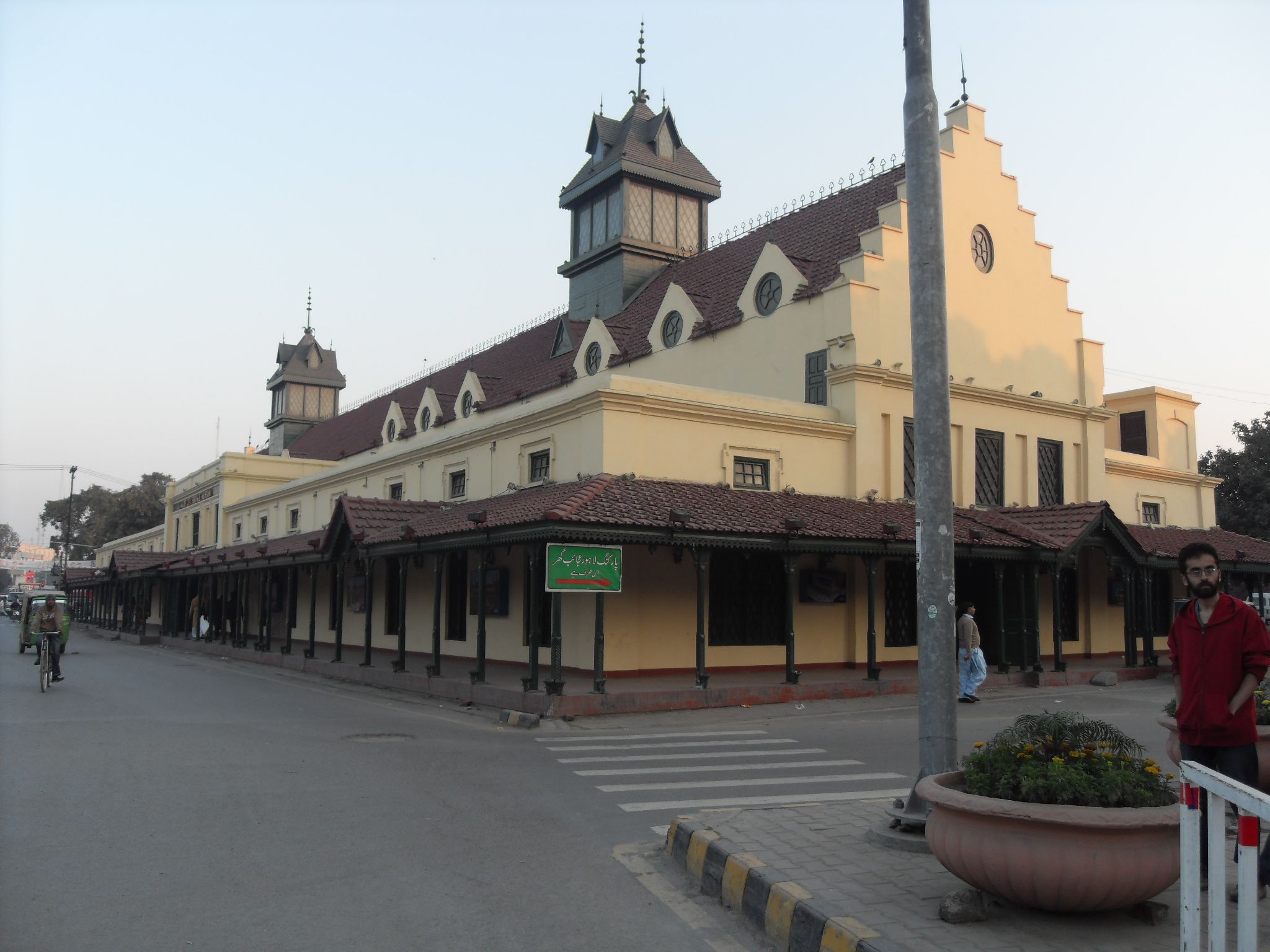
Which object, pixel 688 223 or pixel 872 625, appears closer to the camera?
pixel 872 625

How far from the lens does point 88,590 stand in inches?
2527

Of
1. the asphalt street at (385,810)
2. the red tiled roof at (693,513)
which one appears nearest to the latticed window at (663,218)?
the red tiled roof at (693,513)

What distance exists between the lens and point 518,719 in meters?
14.7

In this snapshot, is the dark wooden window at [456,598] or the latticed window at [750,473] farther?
the dark wooden window at [456,598]

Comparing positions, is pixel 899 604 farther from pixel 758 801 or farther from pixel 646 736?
pixel 758 801

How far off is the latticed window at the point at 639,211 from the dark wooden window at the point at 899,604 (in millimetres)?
16403

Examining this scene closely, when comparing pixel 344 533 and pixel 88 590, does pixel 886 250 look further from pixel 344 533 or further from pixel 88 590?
pixel 88 590

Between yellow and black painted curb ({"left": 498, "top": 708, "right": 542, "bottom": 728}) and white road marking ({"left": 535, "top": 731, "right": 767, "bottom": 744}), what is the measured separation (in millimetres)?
930

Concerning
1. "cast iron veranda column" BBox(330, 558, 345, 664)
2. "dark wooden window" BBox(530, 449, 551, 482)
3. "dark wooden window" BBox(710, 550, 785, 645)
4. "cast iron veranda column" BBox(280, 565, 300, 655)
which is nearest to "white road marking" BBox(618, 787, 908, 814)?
"dark wooden window" BBox(710, 550, 785, 645)

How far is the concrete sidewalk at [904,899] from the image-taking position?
4.62m

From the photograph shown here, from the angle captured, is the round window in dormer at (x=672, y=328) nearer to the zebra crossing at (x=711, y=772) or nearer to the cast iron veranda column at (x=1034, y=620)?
the cast iron veranda column at (x=1034, y=620)

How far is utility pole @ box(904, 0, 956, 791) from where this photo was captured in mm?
6492

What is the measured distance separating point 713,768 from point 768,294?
→ 627 inches

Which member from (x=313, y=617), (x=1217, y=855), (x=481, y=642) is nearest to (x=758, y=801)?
(x=1217, y=855)
